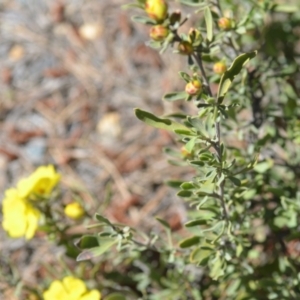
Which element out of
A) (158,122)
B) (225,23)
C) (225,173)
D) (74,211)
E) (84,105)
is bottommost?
(84,105)

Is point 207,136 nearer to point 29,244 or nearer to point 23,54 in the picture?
point 29,244

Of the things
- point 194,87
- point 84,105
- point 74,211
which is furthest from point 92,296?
point 84,105

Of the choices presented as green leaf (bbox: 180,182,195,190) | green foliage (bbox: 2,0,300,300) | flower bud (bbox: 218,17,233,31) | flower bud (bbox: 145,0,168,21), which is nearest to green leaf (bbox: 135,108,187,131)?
green foliage (bbox: 2,0,300,300)

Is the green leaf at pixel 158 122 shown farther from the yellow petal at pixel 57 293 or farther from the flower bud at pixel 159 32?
the yellow petal at pixel 57 293

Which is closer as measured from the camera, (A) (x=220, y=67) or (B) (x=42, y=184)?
(A) (x=220, y=67)

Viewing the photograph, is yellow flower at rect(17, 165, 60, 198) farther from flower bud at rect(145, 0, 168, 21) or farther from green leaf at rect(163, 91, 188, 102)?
flower bud at rect(145, 0, 168, 21)

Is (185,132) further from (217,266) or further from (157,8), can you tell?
(217,266)
